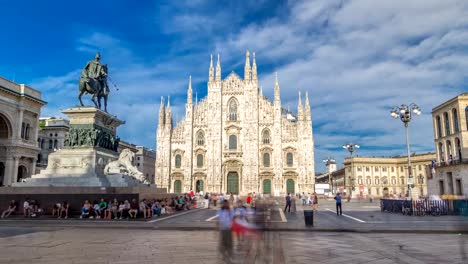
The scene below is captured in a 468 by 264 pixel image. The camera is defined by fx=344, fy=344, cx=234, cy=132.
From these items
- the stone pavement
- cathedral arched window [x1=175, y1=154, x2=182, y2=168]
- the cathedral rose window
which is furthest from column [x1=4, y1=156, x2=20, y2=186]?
the stone pavement

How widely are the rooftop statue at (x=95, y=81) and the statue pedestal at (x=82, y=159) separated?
3.26ft

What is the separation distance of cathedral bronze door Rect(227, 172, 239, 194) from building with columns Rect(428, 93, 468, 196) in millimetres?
27202

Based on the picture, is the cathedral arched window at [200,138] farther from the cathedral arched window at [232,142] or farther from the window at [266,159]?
the window at [266,159]

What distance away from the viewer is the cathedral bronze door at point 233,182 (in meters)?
54.6

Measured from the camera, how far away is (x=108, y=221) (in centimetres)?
1521

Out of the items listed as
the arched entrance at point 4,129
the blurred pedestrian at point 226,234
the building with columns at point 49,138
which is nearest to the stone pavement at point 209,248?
the blurred pedestrian at point 226,234

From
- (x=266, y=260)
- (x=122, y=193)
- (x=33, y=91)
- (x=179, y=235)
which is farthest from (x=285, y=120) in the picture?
(x=266, y=260)

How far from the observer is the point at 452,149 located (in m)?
37.2

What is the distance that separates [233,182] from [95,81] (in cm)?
3809

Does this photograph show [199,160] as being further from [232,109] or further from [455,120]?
[455,120]

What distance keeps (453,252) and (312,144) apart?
44.8 m

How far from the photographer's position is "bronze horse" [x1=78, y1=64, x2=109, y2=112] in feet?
61.8

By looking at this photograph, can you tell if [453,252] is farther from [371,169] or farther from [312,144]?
[371,169]

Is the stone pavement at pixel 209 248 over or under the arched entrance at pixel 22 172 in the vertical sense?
under
